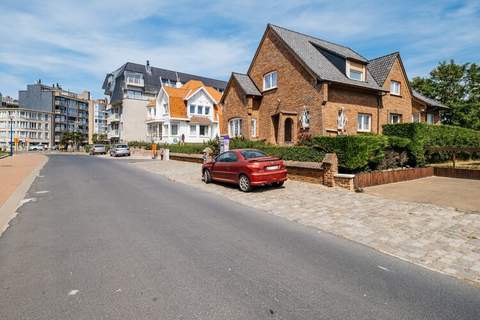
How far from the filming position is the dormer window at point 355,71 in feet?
65.7

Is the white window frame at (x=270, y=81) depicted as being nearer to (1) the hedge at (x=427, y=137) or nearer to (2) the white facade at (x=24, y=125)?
(1) the hedge at (x=427, y=137)

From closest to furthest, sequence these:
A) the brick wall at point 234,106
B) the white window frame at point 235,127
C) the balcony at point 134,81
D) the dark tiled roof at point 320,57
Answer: the dark tiled roof at point 320,57, the brick wall at point 234,106, the white window frame at point 235,127, the balcony at point 134,81

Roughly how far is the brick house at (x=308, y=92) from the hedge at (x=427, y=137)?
Answer: 374 cm

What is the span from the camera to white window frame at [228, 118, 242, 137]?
77.6ft

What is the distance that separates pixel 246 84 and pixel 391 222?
1856cm

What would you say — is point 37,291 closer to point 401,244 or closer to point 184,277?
point 184,277

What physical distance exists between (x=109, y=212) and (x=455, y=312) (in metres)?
7.52

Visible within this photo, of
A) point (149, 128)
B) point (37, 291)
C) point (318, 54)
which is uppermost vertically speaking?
point (318, 54)

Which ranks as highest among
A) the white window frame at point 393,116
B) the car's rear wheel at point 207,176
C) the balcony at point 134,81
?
the balcony at point 134,81

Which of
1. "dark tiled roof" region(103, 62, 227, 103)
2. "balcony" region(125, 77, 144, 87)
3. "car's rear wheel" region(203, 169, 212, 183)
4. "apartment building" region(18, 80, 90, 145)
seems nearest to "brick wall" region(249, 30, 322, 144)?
"car's rear wheel" region(203, 169, 212, 183)

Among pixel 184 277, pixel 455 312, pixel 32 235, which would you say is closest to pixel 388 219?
pixel 455 312

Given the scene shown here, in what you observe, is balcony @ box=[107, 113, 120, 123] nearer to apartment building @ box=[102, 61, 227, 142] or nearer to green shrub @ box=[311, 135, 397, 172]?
apartment building @ box=[102, 61, 227, 142]

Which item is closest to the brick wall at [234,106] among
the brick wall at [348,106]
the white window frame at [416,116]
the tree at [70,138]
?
the brick wall at [348,106]

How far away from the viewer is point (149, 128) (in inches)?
1861
